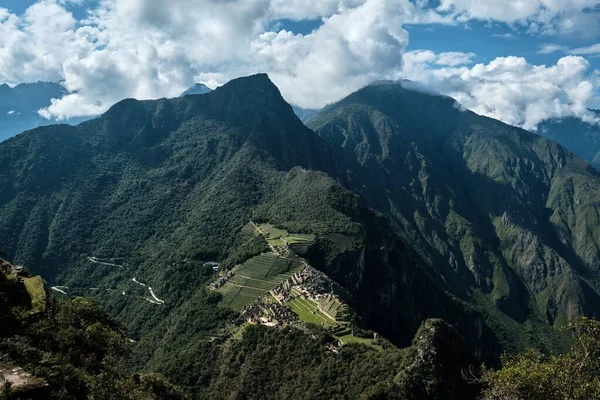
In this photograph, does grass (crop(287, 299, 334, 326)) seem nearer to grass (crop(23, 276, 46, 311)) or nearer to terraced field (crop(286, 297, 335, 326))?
terraced field (crop(286, 297, 335, 326))

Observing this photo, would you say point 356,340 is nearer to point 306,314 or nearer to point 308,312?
point 306,314

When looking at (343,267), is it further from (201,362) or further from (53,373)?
(53,373)

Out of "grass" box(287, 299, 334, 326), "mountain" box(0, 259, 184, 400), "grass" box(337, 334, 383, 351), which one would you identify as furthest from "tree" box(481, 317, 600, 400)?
"grass" box(287, 299, 334, 326)

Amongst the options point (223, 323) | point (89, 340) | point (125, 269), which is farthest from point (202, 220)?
point (89, 340)

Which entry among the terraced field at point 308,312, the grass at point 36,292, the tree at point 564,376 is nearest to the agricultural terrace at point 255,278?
the terraced field at point 308,312

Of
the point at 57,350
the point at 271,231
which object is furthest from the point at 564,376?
the point at 271,231

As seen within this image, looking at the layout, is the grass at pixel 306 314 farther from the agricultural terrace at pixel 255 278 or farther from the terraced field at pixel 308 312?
the agricultural terrace at pixel 255 278
